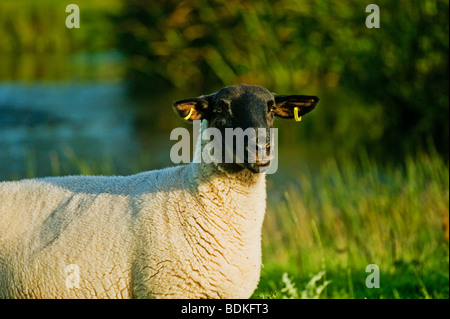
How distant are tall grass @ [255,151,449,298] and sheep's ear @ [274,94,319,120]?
1.36 m

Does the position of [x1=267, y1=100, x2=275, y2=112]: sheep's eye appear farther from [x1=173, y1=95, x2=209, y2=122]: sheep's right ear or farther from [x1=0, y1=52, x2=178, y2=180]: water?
[x1=0, y1=52, x2=178, y2=180]: water

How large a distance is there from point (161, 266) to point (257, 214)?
674mm

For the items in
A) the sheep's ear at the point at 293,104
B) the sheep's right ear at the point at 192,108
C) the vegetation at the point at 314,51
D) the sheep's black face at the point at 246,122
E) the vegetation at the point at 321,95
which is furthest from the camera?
the vegetation at the point at 314,51

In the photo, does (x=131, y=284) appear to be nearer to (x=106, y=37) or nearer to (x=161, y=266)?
(x=161, y=266)

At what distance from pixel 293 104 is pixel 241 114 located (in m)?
0.53

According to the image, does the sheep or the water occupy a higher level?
the water

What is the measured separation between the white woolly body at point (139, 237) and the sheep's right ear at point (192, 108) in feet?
1.02

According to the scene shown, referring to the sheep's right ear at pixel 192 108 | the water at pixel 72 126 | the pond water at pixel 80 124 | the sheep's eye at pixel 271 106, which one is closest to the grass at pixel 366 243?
the sheep's eye at pixel 271 106

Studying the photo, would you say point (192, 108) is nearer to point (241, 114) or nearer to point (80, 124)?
point (241, 114)

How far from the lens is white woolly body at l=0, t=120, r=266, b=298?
3.87 metres

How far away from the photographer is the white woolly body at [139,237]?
387cm

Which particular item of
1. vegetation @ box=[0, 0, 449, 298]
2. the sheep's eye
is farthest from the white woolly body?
vegetation @ box=[0, 0, 449, 298]

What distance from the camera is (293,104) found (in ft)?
14.1

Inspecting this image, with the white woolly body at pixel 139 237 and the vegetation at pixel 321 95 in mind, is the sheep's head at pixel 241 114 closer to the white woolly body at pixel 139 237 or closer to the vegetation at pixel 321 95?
the white woolly body at pixel 139 237
